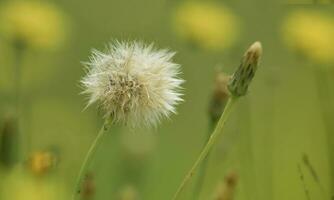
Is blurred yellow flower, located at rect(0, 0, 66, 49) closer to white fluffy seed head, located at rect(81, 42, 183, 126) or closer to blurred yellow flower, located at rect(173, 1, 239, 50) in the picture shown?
blurred yellow flower, located at rect(173, 1, 239, 50)

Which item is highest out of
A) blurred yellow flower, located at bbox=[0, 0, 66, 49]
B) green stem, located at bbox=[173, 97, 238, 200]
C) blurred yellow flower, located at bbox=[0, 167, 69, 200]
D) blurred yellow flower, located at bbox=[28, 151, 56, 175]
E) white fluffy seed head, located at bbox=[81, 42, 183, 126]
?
blurred yellow flower, located at bbox=[0, 0, 66, 49]

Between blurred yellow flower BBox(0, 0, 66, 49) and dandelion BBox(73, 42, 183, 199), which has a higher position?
blurred yellow flower BBox(0, 0, 66, 49)

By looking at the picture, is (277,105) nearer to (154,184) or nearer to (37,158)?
(154,184)

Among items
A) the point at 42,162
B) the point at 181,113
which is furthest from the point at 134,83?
the point at 181,113

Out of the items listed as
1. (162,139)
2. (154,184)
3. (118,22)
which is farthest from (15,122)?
(118,22)

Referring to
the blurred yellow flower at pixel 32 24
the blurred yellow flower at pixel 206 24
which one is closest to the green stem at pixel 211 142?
the blurred yellow flower at pixel 32 24

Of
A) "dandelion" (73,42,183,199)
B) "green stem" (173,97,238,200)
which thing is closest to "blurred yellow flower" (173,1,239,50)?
"dandelion" (73,42,183,199)
